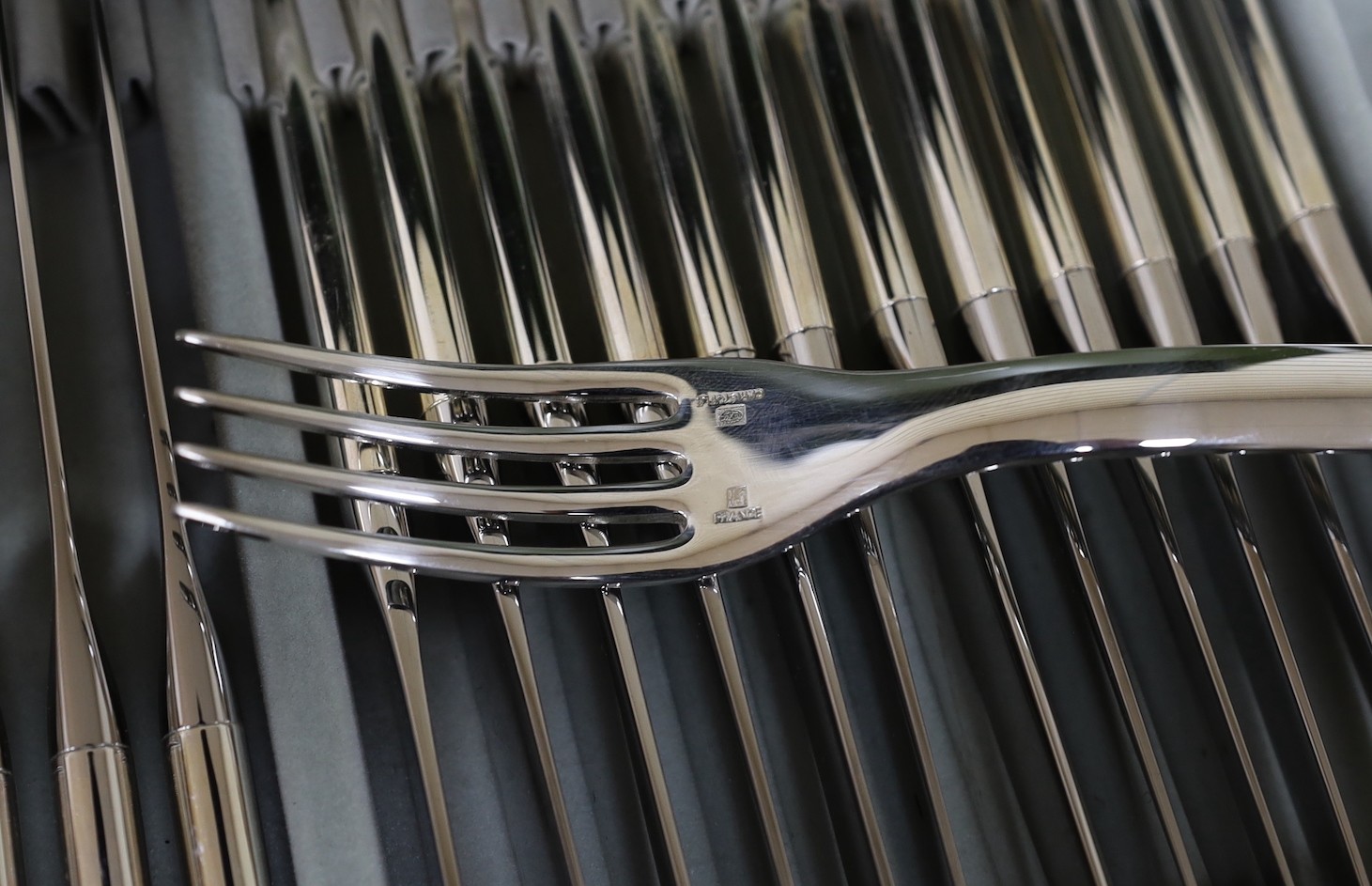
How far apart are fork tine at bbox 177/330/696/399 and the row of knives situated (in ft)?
0.08

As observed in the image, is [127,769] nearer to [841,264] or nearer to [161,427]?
[161,427]

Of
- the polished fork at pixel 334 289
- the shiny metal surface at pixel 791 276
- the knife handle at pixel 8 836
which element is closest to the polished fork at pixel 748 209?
the shiny metal surface at pixel 791 276

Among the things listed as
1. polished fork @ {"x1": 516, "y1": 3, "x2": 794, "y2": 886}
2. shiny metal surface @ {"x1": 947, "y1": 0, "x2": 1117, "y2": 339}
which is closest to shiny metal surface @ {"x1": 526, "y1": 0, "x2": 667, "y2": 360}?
polished fork @ {"x1": 516, "y1": 3, "x2": 794, "y2": 886}

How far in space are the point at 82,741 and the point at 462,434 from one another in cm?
12

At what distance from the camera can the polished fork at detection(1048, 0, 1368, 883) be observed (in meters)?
0.29

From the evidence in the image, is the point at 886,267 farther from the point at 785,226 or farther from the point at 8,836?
the point at 8,836

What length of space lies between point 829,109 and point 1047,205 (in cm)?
8

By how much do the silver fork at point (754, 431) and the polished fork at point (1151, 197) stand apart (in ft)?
0.12

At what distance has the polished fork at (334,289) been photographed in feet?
0.87

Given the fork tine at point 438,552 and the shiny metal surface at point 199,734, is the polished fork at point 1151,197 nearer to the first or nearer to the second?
the fork tine at point 438,552

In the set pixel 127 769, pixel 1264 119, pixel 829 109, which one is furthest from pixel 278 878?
pixel 1264 119

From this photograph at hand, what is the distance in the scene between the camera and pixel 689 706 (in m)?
0.31

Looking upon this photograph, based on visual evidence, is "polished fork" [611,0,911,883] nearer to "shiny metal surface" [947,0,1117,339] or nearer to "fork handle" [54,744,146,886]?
"shiny metal surface" [947,0,1117,339]

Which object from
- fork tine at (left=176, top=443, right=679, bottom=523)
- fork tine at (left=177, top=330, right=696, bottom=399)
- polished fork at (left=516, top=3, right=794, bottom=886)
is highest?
polished fork at (left=516, top=3, right=794, bottom=886)
